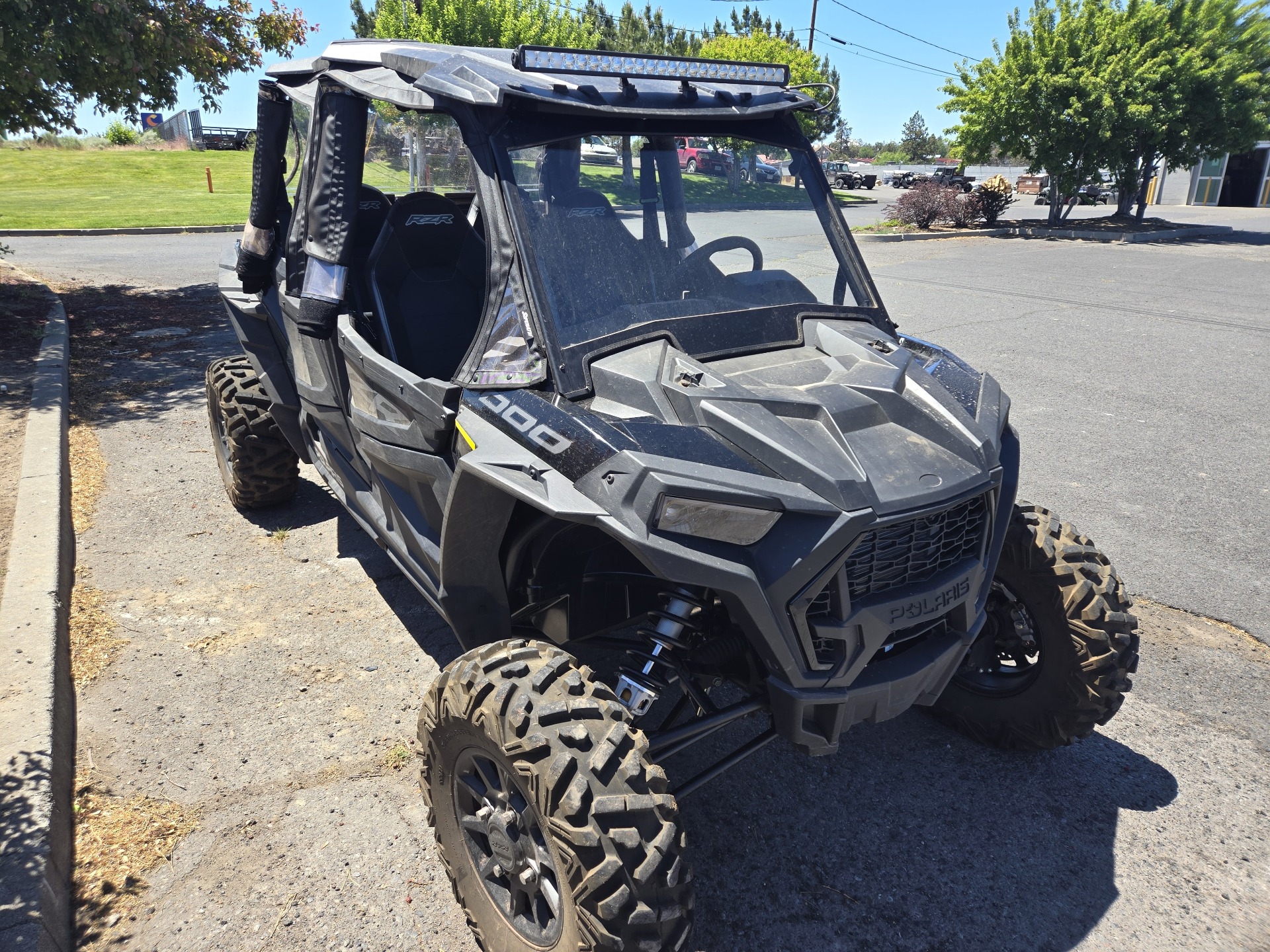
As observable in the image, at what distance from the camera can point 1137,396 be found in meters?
7.69

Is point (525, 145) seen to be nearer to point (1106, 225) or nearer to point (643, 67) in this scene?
point (643, 67)

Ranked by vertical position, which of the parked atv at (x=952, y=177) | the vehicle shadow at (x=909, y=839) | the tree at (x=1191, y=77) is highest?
the tree at (x=1191, y=77)

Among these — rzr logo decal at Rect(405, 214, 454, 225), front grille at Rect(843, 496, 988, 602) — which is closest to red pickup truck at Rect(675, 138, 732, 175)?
rzr logo decal at Rect(405, 214, 454, 225)

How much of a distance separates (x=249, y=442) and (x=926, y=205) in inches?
850

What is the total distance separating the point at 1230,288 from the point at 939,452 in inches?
562

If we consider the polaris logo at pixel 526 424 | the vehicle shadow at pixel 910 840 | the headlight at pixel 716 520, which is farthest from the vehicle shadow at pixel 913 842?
the polaris logo at pixel 526 424

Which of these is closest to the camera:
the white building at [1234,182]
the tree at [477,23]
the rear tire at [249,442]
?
the rear tire at [249,442]

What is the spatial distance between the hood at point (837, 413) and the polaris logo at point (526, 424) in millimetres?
175

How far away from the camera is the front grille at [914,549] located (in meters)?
2.30

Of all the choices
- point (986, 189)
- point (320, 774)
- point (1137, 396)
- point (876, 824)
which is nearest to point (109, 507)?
point (320, 774)

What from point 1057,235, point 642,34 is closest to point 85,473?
point 1057,235

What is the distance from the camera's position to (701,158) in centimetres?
320

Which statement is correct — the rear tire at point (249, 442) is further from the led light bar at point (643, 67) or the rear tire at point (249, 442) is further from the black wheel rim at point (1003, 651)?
the black wheel rim at point (1003, 651)

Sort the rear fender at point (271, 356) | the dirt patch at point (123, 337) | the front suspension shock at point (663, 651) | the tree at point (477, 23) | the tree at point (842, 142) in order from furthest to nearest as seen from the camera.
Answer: the tree at point (842, 142), the tree at point (477, 23), the dirt patch at point (123, 337), the rear fender at point (271, 356), the front suspension shock at point (663, 651)
